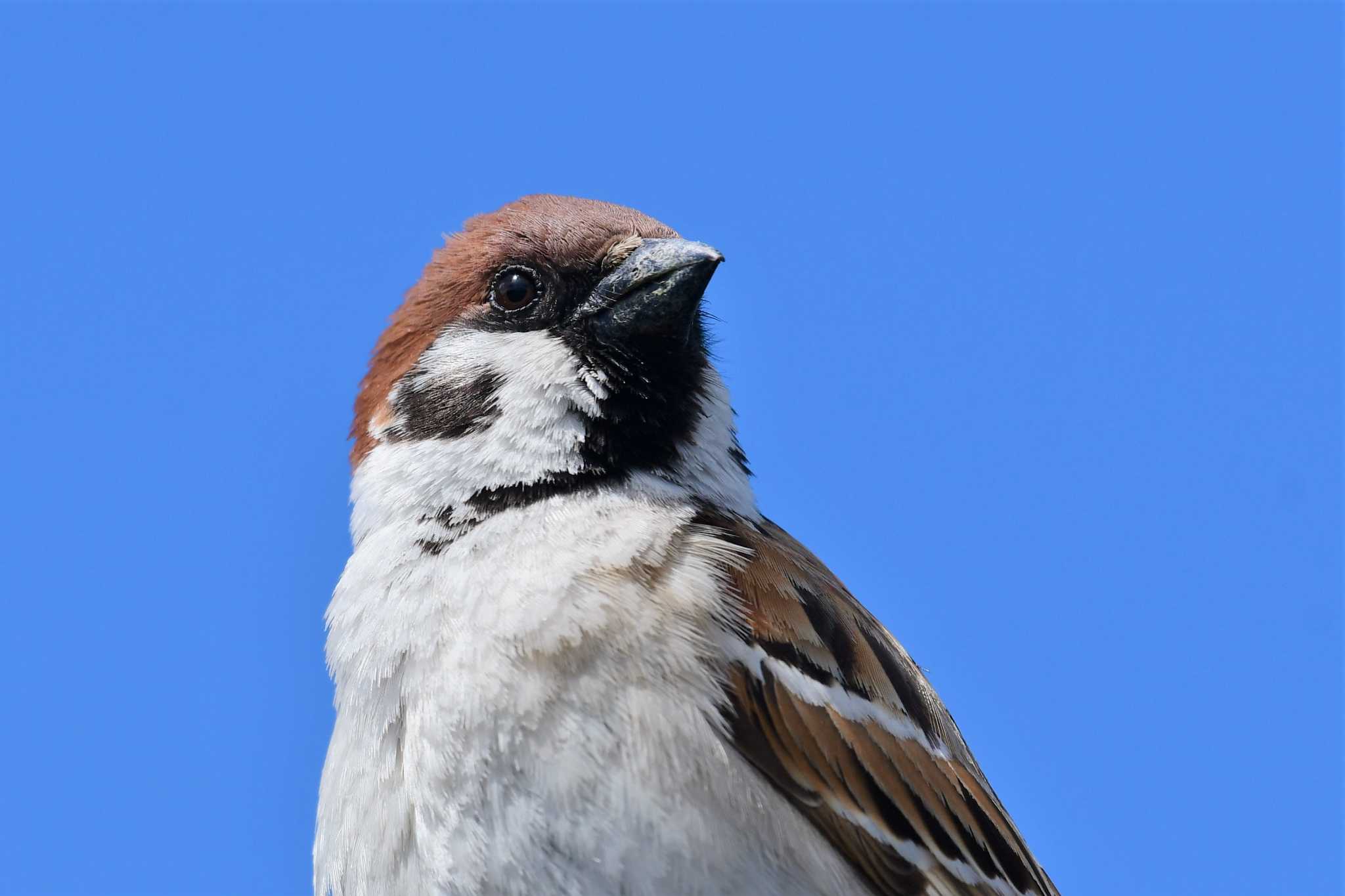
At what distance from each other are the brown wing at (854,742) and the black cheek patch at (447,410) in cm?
84

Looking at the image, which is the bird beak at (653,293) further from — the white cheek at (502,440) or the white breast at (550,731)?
the white breast at (550,731)

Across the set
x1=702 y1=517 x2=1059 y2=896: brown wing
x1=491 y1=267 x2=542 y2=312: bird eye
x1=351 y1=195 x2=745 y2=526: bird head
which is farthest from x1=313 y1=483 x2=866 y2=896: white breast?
x1=491 y1=267 x2=542 y2=312: bird eye

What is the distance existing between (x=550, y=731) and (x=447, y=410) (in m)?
1.35

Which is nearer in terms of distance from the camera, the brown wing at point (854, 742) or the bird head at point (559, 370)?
the brown wing at point (854, 742)

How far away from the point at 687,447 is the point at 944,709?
1.38 metres

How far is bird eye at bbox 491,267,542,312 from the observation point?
16.3 ft

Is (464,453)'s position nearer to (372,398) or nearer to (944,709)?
(372,398)

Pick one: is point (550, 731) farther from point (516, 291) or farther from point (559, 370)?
point (516, 291)

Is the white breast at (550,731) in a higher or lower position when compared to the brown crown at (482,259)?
lower

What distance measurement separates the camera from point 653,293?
4.79m

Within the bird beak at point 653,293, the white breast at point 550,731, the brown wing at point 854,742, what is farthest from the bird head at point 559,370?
the brown wing at point 854,742

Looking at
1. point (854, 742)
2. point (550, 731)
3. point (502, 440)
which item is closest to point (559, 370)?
point (502, 440)

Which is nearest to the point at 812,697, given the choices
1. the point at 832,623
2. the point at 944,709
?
the point at 832,623

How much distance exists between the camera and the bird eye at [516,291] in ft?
16.3
